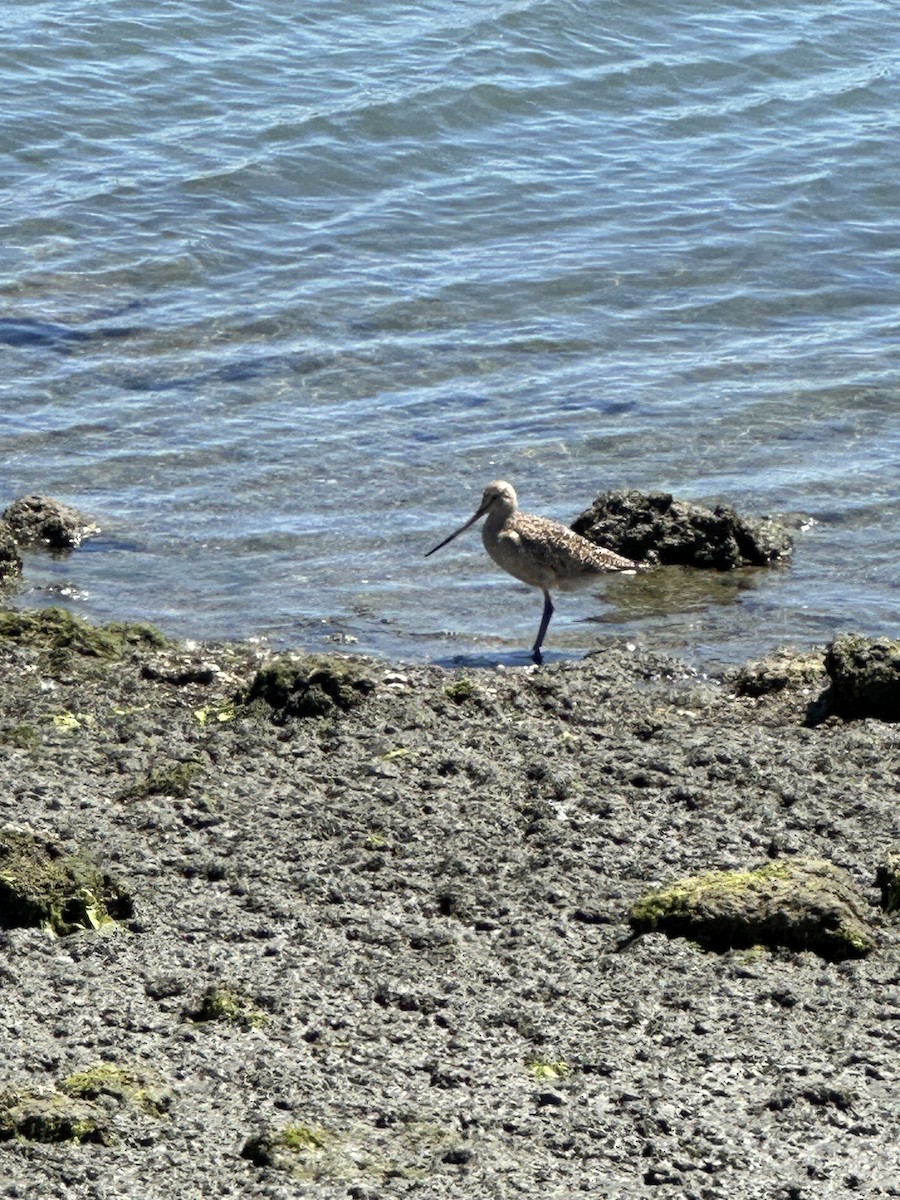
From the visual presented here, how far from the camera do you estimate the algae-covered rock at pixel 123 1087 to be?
583 centimetres

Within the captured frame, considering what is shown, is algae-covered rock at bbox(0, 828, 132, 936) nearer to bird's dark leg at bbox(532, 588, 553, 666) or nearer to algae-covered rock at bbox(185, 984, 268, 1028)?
algae-covered rock at bbox(185, 984, 268, 1028)

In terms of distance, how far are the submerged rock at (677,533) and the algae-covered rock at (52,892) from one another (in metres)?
5.77

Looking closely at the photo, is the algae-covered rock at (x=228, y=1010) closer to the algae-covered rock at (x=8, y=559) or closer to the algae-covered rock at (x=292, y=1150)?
the algae-covered rock at (x=292, y=1150)

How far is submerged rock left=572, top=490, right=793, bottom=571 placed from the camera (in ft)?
40.5

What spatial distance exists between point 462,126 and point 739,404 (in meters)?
7.52

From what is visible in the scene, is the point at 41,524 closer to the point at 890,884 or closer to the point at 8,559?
the point at 8,559

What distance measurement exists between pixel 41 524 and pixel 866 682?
540cm

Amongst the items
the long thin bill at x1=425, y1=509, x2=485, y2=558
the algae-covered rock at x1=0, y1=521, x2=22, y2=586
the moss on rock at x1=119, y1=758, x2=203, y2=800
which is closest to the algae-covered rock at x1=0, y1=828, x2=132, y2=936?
the moss on rock at x1=119, y1=758, x2=203, y2=800

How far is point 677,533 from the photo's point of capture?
12430mm

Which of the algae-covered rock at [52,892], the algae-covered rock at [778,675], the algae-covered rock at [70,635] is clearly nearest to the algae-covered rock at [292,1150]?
the algae-covered rock at [52,892]

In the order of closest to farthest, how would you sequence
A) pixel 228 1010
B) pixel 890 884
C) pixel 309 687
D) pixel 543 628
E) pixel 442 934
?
1. pixel 228 1010
2. pixel 442 934
3. pixel 890 884
4. pixel 309 687
5. pixel 543 628

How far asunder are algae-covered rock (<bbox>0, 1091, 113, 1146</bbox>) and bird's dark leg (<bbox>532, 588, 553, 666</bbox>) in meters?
5.44

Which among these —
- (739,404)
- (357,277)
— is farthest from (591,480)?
(357,277)

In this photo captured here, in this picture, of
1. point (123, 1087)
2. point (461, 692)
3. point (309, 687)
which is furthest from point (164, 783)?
point (123, 1087)
